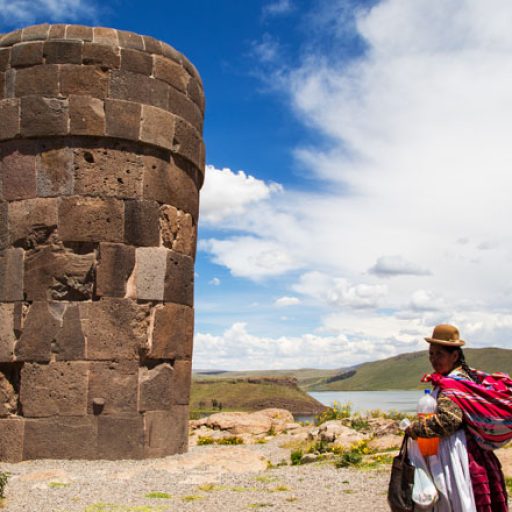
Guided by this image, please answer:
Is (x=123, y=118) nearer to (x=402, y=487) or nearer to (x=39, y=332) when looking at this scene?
(x=39, y=332)

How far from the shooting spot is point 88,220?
940 centimetres

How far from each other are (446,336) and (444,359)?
0.55ft

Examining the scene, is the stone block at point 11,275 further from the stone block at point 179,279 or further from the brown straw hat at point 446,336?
the brown straw hat at point 446,336

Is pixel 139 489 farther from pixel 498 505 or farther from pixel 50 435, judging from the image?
pixel 498 505

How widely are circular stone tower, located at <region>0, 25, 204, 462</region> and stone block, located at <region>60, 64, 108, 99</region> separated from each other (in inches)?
0.6

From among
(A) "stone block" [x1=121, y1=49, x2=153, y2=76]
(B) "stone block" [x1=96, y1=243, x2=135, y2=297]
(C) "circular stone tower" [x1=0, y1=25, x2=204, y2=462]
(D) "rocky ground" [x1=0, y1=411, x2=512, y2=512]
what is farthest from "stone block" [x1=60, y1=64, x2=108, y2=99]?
(D) "rocky ground" [x1=0, y1=411, x2=512, y2=512]

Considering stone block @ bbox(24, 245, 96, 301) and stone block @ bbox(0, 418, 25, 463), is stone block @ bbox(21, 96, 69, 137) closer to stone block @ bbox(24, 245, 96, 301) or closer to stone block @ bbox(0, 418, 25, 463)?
stone block @ bbox(24, 245, 96, 301)

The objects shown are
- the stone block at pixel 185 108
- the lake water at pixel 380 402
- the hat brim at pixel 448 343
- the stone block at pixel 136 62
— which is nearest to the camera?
the hat brim at pixel 448 343

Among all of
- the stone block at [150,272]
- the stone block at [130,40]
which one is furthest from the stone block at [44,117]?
the stone block at [150,272]

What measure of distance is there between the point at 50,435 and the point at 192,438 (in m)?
4.73

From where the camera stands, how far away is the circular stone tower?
29.8 ft

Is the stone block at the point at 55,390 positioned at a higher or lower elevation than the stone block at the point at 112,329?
lower

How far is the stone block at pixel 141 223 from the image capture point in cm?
954

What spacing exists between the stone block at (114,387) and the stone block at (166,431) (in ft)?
1.22
